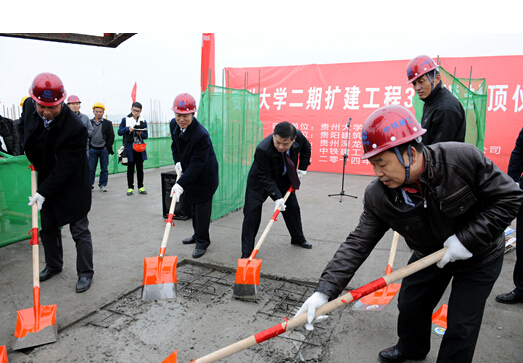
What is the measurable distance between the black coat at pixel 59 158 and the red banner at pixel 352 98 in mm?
7849

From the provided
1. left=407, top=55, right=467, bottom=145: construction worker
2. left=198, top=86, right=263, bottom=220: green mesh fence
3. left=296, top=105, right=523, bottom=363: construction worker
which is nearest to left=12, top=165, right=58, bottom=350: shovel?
left=296, top=105, right=523, bottom=363: construction worker

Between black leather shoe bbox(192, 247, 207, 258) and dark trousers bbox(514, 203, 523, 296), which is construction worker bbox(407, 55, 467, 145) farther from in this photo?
black leather shoe bbox(192, 247, 207, 258)

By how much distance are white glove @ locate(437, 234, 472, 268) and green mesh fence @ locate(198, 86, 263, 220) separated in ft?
14.0

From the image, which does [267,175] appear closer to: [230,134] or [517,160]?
[230,134]

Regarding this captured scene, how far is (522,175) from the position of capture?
3586 millimetres

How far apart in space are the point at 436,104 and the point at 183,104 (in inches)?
111

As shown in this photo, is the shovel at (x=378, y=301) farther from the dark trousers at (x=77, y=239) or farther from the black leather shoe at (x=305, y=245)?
the dark trousers at (x=77, y=239)

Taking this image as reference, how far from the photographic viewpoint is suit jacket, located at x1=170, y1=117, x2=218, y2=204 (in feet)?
13.9

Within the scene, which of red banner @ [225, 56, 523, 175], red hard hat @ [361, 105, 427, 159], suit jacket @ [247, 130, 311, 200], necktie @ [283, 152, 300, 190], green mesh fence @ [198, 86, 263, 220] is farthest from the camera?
red banner @ [225, 56, 523, 175]

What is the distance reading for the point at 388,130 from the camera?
1.61 metres

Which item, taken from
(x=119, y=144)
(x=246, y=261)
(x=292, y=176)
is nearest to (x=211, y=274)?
(x=246, y=261)

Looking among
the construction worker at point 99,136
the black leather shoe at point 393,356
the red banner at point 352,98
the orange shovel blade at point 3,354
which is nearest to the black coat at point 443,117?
the black leather shoe at point 393,356

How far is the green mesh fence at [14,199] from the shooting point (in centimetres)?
435

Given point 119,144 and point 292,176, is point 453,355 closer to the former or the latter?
point 292,176
